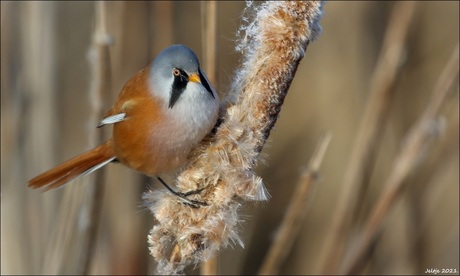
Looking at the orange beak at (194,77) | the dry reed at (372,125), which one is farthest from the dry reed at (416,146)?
the orange beak at (194,77)

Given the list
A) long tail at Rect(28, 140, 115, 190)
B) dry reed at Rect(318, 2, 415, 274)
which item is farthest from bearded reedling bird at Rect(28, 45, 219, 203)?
dry reed at Rect(318, 2, 415, 274)

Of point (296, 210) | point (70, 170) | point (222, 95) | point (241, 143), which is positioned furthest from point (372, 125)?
point (70, 170)

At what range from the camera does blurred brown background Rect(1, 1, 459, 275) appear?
2230 mm

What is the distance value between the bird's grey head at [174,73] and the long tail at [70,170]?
331 millimetres

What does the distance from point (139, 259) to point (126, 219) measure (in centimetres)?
18

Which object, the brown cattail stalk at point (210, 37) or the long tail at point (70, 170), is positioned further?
the long tail at point (70, 170)

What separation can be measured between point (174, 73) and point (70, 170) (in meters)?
0.54

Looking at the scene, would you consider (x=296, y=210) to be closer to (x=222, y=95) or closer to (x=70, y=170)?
(x=222, y=95)

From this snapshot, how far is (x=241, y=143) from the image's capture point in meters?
1.51

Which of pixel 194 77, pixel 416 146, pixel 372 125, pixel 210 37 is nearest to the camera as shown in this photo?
pixel 194 77

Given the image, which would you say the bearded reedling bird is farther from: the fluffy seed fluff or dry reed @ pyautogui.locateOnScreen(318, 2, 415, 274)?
dry reed @ pyautogui.locateOnScreen(318, 2, 415, 274)

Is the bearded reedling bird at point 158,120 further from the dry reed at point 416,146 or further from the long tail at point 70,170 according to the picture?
the dry reed at point 416,146

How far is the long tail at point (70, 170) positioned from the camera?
6.51 feet

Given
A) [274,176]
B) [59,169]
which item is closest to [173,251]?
[59,169]
